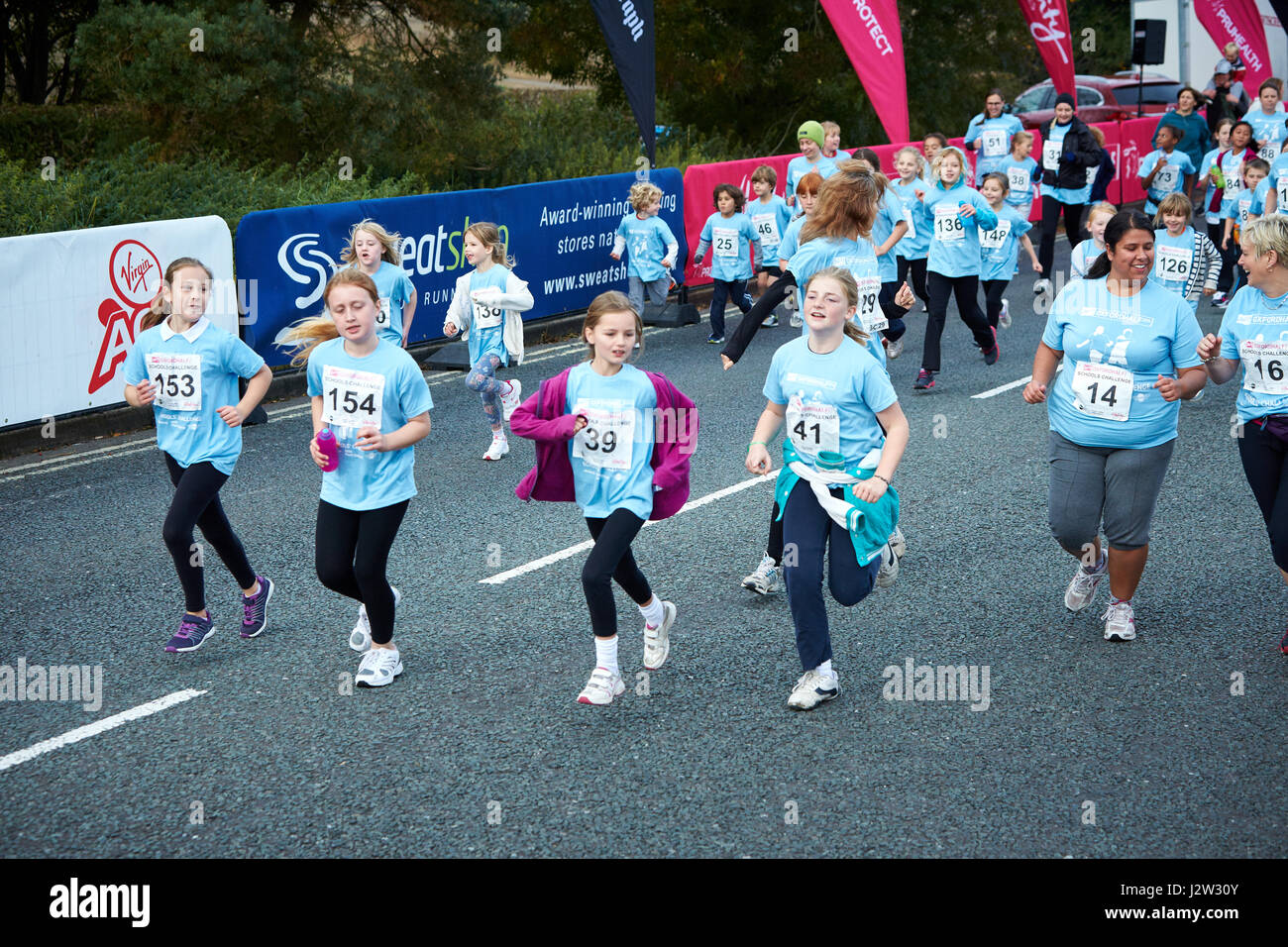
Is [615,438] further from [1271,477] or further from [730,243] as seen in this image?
[730,243]

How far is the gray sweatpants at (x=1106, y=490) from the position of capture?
5.90 metres

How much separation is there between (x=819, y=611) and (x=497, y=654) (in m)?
1.56

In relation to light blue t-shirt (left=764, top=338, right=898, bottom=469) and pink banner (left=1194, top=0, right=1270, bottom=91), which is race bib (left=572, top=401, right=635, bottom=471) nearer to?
light blue t-shirt (left=764, top=338, right=898, bottom=469)

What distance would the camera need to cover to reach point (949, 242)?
37.2 ft

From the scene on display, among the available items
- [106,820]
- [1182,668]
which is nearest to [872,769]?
[1182,668]

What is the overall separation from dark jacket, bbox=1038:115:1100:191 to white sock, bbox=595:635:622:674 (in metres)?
13.2

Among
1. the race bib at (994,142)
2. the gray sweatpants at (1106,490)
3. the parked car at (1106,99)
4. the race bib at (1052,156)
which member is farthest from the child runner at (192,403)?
the parked car at (1106,99)

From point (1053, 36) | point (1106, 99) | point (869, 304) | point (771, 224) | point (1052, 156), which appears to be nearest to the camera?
point (869, 304)

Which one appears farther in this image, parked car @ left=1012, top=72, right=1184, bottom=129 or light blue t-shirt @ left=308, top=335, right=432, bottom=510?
parked car @ left=1012, top=72, right=1184, bottom=129

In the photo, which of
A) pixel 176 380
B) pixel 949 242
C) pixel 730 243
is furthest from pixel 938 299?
pixel 176 380

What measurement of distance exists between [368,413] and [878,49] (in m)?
15.4

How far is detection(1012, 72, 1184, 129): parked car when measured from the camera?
95.3 feet

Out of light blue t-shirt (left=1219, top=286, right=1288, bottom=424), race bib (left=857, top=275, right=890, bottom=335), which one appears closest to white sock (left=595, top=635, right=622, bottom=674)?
light blue t-shirt (left=1219, top=286, right=1288, bottom=424)
